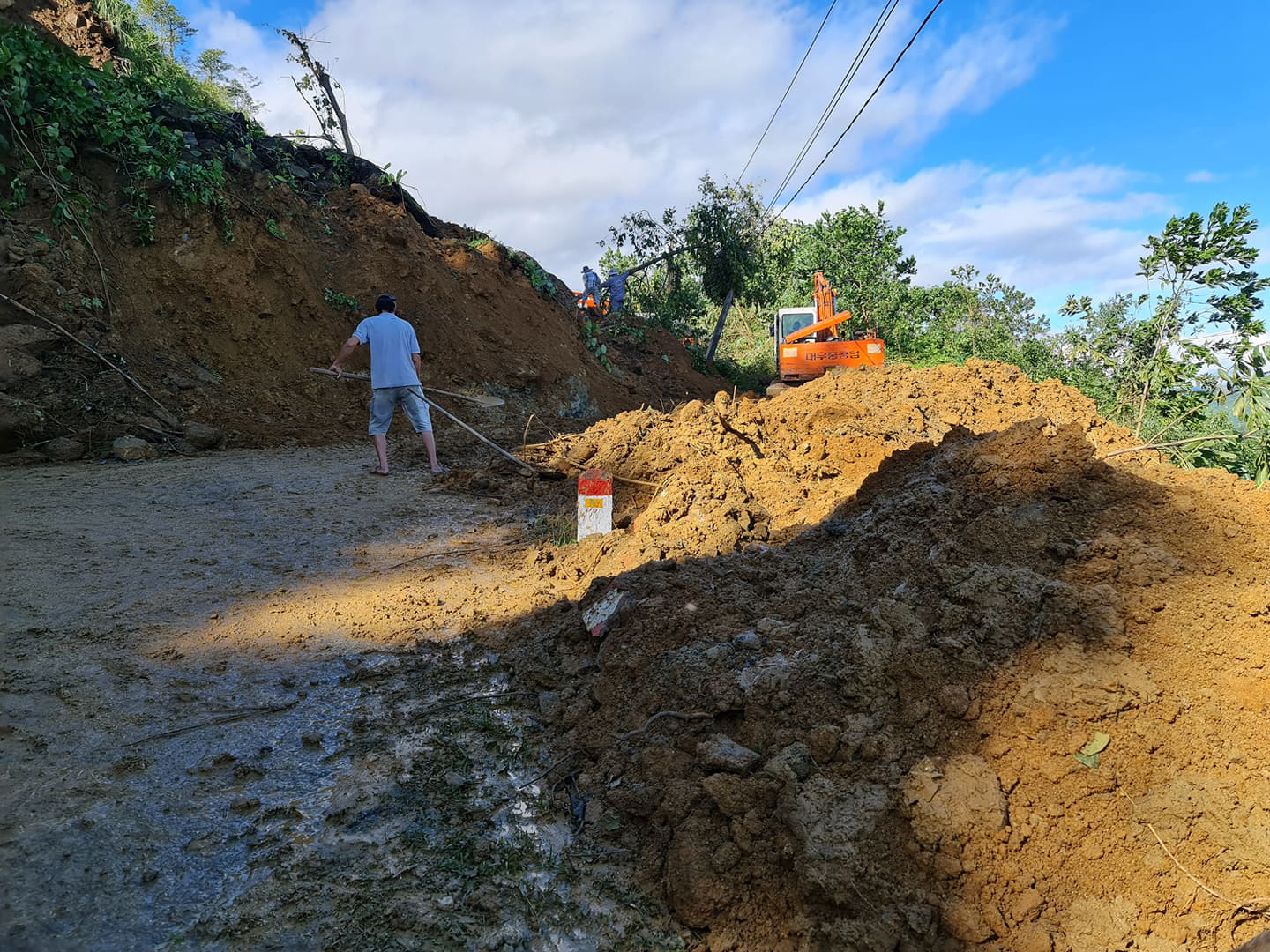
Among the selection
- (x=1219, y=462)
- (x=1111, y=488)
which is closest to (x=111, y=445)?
(x=1111, y=488)

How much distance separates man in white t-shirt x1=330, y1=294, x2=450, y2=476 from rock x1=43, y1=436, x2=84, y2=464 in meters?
2.55

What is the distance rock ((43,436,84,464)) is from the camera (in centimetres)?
659

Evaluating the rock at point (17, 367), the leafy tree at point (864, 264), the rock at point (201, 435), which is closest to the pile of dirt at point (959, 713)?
the rock at point (201, 435)

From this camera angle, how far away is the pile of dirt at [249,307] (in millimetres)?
7336

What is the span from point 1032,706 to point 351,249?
10918 millimetres

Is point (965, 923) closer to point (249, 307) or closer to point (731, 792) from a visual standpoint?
point (731, 792)

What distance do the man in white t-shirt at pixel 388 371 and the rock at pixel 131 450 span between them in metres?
2.09

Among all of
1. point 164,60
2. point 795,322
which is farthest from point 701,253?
point 164,60

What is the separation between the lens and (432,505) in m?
6.35

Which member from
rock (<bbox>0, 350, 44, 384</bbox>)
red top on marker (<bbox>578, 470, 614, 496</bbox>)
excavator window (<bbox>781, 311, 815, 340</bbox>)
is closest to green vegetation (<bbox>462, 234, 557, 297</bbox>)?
excavator window (<bbox>781, 311, 815, 340</bbox>)

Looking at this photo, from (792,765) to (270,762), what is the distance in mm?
1874

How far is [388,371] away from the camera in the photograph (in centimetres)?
691

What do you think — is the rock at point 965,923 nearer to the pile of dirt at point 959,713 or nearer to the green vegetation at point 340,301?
the pile of dirt at point 959,713

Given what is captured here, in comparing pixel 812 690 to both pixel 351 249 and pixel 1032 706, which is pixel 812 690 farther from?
pixel 351 249
